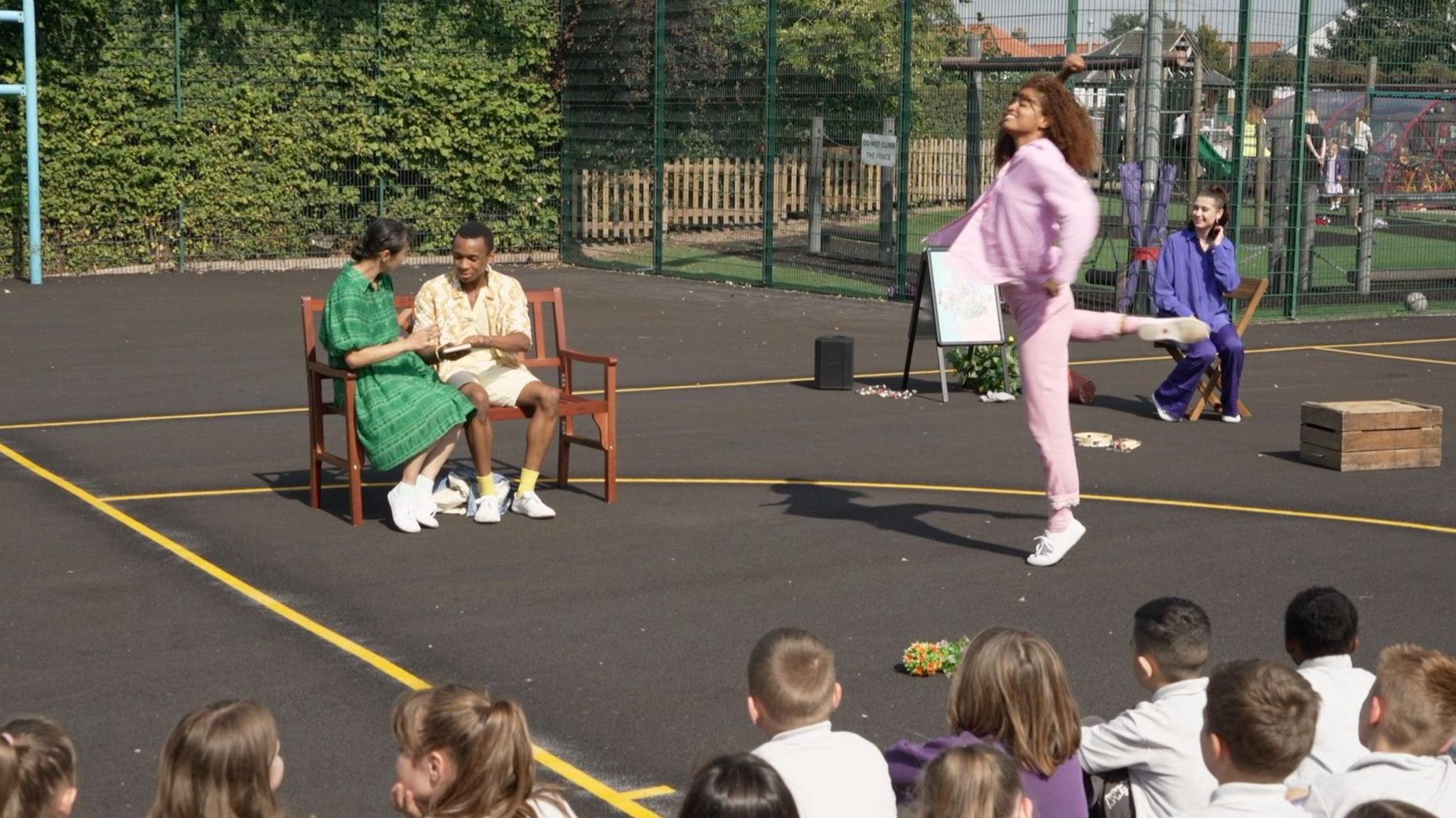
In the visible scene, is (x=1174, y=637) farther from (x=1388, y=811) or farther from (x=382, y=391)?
(x=382, y=391)

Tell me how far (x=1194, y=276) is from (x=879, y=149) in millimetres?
8222

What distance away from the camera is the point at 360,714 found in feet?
19.7

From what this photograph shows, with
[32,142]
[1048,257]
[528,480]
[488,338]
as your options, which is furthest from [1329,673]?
[32,142]

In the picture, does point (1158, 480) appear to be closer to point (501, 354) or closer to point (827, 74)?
point (501, 354)

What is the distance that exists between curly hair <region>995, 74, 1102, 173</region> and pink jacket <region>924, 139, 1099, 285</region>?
0.20ft

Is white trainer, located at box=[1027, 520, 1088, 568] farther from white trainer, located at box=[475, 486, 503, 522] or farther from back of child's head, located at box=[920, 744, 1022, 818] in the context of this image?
back of child's head, located at box=[920, 744, 1022, 818]

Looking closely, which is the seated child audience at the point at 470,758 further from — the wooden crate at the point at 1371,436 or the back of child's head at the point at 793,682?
the wooden crate at the point at 1371,436

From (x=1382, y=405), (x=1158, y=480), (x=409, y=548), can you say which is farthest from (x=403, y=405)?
(x=1382, y=405)

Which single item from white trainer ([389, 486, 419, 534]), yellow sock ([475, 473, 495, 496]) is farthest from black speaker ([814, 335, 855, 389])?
white trainer ([389, 486, 419, 534])

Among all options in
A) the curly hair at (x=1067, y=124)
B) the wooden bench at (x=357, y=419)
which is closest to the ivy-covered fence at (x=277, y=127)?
the wooden bench at (x=357, y=419)

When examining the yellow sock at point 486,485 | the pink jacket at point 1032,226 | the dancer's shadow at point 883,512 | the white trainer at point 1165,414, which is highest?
the pink jacket at point 1032,226

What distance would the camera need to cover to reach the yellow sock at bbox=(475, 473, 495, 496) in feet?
29.7

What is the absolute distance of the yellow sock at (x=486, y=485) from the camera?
905 cm

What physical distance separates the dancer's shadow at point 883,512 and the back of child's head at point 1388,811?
566 centimetres
